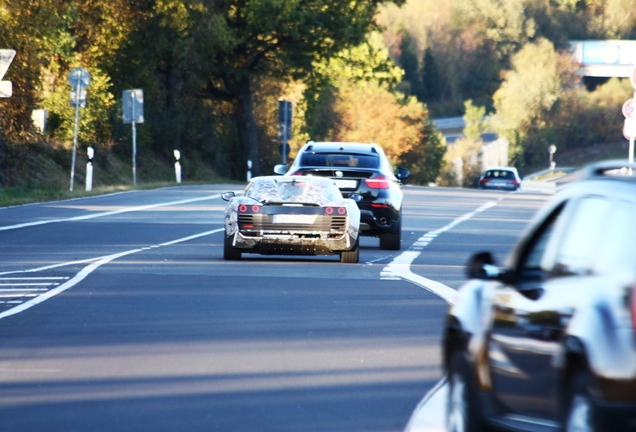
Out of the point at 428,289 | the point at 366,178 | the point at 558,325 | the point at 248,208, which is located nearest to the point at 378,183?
the point at 366,178

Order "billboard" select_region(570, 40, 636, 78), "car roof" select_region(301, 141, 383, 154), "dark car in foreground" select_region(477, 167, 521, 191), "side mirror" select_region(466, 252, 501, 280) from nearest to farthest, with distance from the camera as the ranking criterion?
"side mirror" select_region(466, 252, 501, 280)
"car roof" select_region(301, 141, 383, 154)
"dark car in foreground" select_region(477, 167, 521, 191)
"billboard" select_region(570, 40, 636, 78)

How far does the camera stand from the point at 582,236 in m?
5.47

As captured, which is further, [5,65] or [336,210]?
[5,65]

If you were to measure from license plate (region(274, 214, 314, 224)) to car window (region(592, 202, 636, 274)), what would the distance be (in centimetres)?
1269

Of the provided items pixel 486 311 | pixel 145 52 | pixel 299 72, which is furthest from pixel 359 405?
pixel 299 72

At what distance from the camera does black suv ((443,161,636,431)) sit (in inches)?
187

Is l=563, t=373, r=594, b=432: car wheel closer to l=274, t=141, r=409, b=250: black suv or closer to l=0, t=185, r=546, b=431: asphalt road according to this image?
l=0, t=185, r=546, b=431: asphalt road

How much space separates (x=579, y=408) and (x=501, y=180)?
199 feet

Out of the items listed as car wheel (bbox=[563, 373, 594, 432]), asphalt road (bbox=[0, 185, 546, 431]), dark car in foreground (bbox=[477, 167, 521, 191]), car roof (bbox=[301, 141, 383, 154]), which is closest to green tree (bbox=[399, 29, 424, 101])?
dark car in foreground (bbox=[477, 167, 521, 191])

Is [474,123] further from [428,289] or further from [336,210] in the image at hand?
[428,289]

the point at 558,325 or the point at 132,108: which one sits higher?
the point at 132,108

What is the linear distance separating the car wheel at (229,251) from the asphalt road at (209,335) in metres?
0.18

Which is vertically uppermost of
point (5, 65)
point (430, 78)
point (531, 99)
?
point (430, 78)

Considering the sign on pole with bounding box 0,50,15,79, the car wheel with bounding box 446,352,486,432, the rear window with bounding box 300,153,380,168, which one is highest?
the sign on pole with bounding box 0,50,15,79
